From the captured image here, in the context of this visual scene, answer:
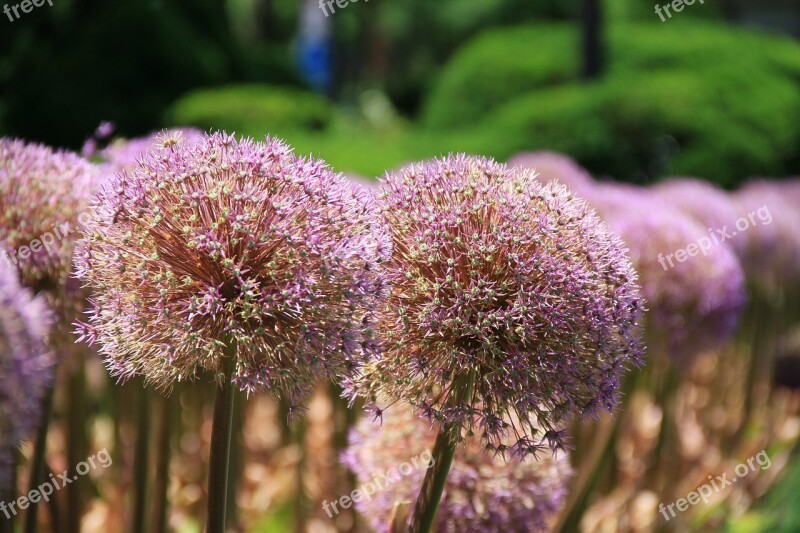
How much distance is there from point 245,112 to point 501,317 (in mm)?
5515

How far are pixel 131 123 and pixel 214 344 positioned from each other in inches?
240

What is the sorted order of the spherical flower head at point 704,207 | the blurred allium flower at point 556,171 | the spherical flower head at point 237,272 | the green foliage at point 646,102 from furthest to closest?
the green foliage at point 646,102
the spherical flower head at point 704,207
the blurred allium flower at point 556,171
the spherical flower head at point 237,272

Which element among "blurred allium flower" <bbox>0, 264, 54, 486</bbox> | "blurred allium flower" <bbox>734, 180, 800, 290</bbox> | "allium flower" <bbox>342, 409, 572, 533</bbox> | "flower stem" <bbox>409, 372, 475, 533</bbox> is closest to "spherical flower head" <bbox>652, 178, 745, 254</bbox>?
"blurred allium flower" <bbox>734, 180, 800, 290</bbox>

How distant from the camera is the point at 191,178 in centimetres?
110

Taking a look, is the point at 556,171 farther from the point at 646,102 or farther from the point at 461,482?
the point at 646,102

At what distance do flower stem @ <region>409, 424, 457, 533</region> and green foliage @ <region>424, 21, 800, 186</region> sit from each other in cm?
460

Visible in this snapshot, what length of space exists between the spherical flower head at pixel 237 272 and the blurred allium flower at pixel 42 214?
0.35 m

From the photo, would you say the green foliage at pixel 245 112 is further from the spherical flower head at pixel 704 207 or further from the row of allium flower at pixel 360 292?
the row of allium flower at pixel 360 292

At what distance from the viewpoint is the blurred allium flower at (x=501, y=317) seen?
1125mm

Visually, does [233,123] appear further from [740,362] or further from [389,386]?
[389,386]

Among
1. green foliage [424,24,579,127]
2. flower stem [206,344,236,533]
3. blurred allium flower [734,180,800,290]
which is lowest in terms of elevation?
flower stem [206,344,236,533]

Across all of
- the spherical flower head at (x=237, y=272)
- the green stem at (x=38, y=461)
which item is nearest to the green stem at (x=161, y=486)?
the green stem at (x=38, y=461)

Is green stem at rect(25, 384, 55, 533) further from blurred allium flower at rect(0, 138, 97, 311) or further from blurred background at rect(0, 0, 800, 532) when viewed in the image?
blurred background at rect(0, 0, 800, 532)

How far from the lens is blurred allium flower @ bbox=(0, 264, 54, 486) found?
807mm
